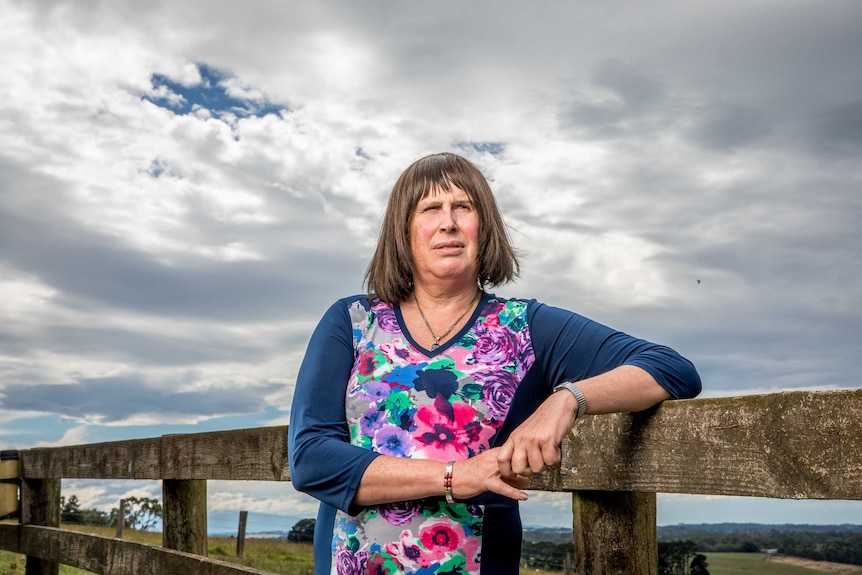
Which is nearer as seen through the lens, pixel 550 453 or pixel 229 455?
pixel 550 453

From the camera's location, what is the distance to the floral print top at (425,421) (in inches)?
87.2

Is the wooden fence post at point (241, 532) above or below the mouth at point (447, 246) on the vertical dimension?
below

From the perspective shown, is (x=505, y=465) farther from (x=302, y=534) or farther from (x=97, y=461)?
(x=302, y=534)

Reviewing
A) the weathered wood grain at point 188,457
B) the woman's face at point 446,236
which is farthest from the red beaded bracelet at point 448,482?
the weathered wood grain at point 188,457

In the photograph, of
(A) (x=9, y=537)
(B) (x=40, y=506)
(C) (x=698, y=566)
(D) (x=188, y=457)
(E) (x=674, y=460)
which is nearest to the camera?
(E) (x=674, y=460)

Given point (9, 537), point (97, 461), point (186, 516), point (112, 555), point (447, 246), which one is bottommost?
point (9, 537)

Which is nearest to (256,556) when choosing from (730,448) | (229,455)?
(229,455)

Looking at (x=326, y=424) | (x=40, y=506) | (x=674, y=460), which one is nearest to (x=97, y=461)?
(x=40, y=506)

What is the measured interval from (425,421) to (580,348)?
0.47 metres

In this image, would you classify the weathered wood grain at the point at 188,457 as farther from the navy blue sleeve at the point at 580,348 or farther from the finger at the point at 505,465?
the finger at the point at 505,465

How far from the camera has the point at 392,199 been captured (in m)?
2.59

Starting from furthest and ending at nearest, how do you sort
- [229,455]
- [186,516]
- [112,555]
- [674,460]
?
[112,555], [186,516], [229,455], [674,460]

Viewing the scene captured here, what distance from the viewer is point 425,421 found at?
226cm

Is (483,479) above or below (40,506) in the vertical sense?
above
